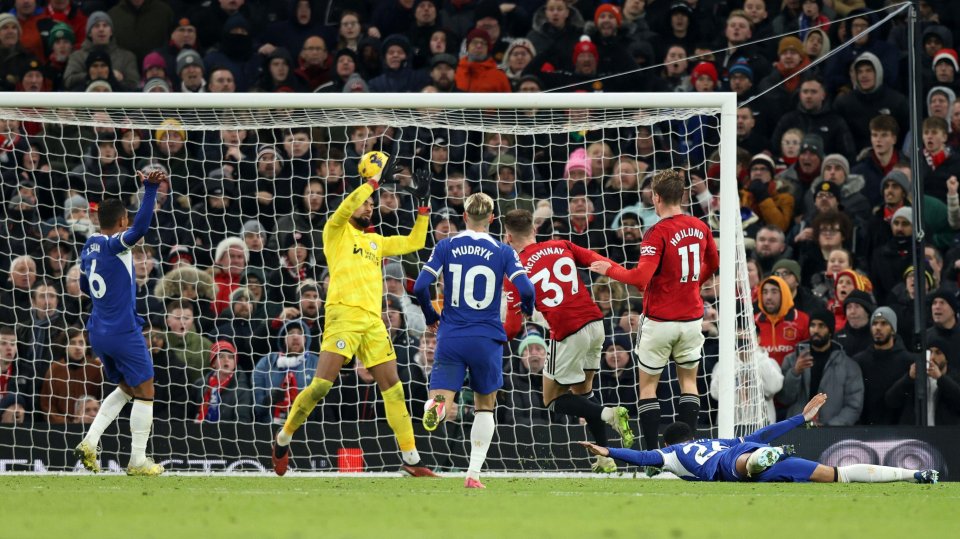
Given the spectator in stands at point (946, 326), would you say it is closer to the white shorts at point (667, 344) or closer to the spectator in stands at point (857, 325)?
the spectator in stands at point (857, 325)

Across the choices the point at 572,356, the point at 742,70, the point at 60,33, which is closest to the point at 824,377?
the point at 572,356

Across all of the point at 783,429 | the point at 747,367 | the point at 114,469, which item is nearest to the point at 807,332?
the point at 747,367

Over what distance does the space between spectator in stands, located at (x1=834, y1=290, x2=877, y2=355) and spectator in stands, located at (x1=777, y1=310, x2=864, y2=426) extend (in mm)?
115

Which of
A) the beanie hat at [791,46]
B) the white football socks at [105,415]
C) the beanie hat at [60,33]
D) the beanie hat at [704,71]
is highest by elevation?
the beanie hat at [60,33]

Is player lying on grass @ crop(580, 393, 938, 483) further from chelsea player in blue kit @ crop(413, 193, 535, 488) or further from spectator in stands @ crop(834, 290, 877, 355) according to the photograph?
spectator in stands @ crop(834, 290, 877, 355)

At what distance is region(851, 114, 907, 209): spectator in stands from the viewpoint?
1355cm

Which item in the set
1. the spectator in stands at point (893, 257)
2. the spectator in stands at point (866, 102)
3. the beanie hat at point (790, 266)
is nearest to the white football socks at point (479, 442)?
the beanie hat at point (790, 266)

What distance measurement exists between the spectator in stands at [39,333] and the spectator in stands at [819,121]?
7211 mm

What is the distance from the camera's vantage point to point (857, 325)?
11.8 meters

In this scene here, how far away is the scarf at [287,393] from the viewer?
39.6ft

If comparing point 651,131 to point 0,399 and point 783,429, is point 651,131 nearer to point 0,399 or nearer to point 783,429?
point 783,429

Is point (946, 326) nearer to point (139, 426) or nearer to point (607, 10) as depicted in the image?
point (607, 10)

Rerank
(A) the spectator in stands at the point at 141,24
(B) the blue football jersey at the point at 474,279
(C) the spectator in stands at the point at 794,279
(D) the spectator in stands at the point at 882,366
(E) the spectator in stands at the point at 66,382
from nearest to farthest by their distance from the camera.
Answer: (B) the blue football jersey at the point at 474,279 → (D) the spectator in stands at the point at 882,366 → (E) the spectator in stands at the point at 66,382 → (C) the spectator in stands at the point at 794,279 → (A) the spectator in stands at the point at 141,24

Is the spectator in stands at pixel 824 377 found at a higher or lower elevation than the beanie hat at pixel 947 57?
lower
